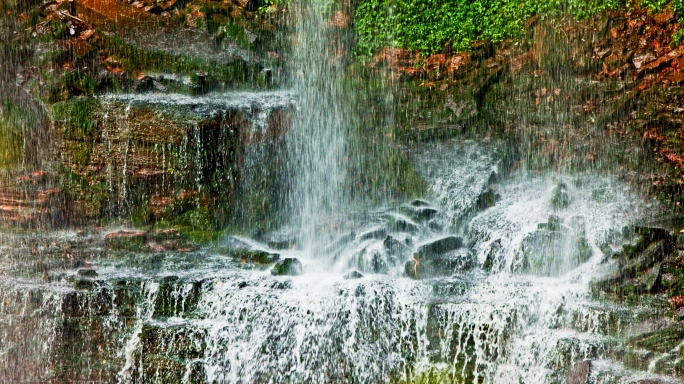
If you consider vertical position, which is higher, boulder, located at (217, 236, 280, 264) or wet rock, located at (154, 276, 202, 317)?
boulder, located at (217, 236, 280, 264)

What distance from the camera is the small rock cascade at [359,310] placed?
715 centimetres

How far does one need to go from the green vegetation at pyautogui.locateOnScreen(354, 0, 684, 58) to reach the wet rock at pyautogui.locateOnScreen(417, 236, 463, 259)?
3.54m

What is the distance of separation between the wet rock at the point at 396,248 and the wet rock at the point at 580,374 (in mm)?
2800

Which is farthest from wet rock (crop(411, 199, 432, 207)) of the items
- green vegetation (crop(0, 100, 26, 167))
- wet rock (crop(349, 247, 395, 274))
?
green vegetation (crop(0, 100, 26, 167))

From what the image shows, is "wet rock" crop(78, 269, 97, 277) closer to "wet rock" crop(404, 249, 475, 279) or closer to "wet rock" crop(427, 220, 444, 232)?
"wet rock" crop(404, 249, 475, 279)

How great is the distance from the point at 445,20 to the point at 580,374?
6383 mm

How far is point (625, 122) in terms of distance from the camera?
32.9ft

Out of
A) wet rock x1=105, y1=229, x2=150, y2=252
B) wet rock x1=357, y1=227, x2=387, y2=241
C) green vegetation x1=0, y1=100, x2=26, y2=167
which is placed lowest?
wet rock x1=105, y1=229, x2=150, y2=252

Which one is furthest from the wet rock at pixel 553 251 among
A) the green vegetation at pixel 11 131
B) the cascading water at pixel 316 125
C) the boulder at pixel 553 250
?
the green vegetation at pixel 11 131

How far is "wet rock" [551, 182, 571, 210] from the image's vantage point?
31.7 feet

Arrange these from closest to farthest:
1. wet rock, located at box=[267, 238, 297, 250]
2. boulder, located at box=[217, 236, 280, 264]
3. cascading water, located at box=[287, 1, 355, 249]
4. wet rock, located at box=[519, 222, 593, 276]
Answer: wet rock, located at box=[519, 222, 593, 276] → boulder, located at box=[217, 236, 280, 264] → wet rock, located at box=[267, 238, 297, 250] → cascading water, located at box=[287, 1, 355, 249]

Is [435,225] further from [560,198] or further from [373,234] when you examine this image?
[560,198]

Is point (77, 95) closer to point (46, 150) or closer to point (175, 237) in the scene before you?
point (46, 150)

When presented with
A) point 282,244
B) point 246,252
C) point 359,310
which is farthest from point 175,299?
point 282,244
